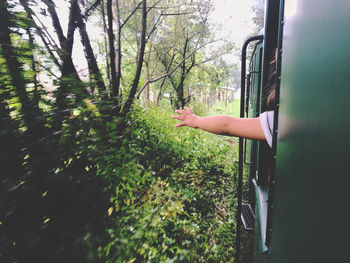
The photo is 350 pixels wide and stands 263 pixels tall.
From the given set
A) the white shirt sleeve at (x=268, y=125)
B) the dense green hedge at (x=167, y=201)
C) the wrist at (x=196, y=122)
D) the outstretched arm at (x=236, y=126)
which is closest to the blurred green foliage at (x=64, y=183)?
the dense green hedge at (x=167, y=201)

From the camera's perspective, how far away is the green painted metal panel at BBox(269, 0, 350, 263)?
579mm

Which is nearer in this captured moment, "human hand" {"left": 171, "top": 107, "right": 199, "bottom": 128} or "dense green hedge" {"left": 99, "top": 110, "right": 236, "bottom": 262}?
"human hand" {"left": 171, "top": 107, "right": 199, "bottom": 128}

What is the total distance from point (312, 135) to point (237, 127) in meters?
0.74

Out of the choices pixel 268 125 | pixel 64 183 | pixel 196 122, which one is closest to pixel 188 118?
pixel 196 122

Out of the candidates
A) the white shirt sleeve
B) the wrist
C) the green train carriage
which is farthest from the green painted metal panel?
the wrist

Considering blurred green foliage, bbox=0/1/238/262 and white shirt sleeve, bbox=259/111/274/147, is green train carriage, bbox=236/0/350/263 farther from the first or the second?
blurred green foliage, bbox=0/1/238/262

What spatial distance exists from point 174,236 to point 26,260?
2235 millimetres

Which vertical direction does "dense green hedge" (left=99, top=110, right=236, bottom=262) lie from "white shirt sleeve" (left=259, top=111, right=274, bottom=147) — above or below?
below

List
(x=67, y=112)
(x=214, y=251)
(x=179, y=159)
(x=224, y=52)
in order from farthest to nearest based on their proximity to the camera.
Answer: (x=224, y=52), (x=179, y=159), (x=214, y=251), (x=67, y=112)

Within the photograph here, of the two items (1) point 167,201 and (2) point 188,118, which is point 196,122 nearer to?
(2) point 188,118

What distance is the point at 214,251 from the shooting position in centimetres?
296

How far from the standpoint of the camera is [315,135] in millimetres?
704

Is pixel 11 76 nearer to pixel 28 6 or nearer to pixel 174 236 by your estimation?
pixel 28 6

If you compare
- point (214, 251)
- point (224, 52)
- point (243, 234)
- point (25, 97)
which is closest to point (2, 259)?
point (25, 97)
